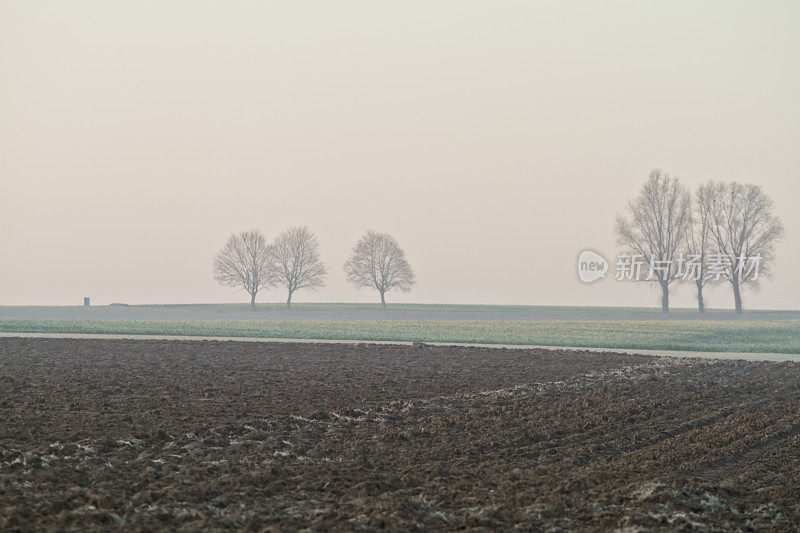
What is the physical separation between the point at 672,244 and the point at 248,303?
4803cm

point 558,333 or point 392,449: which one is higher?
point 558,333

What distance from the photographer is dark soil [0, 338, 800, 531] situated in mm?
8406

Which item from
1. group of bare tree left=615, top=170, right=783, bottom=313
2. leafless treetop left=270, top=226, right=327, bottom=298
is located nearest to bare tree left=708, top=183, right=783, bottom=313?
group of bare tree left=615, top=170, right=783, bottom=313

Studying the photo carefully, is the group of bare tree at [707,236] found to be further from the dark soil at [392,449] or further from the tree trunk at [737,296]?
the dark soil at [392,449]

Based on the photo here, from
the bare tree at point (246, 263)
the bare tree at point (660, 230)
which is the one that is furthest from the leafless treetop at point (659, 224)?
the bare tree at point (246, 263)

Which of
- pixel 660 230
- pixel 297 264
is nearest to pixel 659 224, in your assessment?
pixel 660 230

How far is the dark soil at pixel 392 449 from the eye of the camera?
8.41 m

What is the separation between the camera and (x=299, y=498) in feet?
29.5

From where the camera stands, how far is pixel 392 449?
1195cm

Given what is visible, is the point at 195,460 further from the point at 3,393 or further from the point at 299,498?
the point at 3,393

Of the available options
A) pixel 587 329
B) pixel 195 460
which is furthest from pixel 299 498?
pixel 587 329

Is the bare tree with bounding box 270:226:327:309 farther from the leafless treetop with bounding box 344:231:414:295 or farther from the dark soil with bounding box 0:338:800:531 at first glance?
the dark soil with bounding box 0:338:800:531

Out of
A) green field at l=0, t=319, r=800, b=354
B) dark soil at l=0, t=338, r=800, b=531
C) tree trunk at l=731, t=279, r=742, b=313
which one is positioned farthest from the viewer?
tree trunk at l=731, t=279, r=742, b=313

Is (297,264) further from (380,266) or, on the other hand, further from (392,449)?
(392,449)
